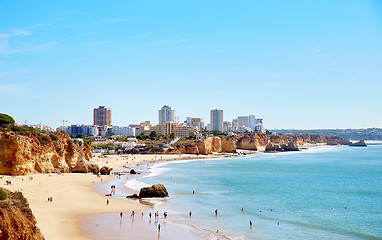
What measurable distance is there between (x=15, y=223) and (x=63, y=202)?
18.1 meters

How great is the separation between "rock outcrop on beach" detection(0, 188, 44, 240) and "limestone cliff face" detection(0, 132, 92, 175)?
2626cm

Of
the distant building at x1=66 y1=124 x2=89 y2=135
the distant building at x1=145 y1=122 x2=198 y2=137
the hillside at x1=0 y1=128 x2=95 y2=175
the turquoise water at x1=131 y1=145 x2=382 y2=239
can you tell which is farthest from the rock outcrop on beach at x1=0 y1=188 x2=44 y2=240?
the distant building at x1=66 y1=124 x2=89 y2=135

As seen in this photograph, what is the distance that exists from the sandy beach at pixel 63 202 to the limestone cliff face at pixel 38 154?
167 centimetres

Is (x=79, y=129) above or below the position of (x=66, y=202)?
above

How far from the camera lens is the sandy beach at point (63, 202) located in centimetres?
2131

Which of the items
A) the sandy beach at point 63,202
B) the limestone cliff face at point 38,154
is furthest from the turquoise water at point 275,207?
the limestone cliff face at point 38,154

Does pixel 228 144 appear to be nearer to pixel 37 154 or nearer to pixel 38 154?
pixel 38 154

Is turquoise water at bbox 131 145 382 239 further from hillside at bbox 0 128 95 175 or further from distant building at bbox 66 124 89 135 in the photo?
distant building at bbox 66 124 89 135

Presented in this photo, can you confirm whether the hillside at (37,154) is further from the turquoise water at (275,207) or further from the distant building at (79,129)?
the distant building at (79,129)

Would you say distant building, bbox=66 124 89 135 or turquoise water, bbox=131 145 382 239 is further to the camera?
distant building, bbox=66 124 89 135

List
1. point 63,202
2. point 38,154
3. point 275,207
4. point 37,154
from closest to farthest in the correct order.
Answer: point 63,202 → point 275,207 → point 37,154 → point 38,154

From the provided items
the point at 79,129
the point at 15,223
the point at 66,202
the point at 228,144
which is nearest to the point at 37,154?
the point at 66,202

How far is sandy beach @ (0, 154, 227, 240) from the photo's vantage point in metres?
21.3

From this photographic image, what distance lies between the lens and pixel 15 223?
11.7m
